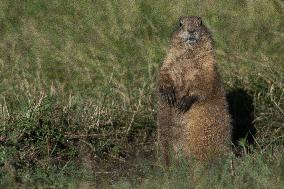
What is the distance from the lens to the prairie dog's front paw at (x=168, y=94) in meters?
6.72

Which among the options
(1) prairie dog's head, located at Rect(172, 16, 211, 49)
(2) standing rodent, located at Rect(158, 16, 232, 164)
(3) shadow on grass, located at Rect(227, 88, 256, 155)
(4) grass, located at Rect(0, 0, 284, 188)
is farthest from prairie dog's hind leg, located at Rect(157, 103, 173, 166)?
(3) shadow on grass, located at Rect(227, 88, 256, 155)

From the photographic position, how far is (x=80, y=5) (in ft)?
31.1

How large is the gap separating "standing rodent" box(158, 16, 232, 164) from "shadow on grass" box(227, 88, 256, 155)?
105cm

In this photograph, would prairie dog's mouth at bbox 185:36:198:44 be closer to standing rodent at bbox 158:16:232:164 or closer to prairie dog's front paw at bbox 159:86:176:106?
standing rodent at bbox 158:16:232:164

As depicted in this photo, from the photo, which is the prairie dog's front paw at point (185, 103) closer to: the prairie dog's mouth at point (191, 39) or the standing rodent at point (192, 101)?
the standing rodent at point (192, 101)

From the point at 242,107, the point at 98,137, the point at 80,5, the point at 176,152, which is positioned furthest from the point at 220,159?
the point at 80,5

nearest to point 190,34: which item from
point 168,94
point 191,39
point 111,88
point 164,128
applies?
point 191,39

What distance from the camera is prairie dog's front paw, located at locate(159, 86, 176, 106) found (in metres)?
6.72

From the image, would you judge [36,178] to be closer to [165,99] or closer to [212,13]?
[165,99]

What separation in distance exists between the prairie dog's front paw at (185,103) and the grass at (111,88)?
1.73 feet

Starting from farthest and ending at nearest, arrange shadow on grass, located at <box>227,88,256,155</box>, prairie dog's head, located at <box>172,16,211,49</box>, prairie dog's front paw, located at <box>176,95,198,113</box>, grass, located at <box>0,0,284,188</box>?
shadow on grass, located at <box>227,88,256,155</box> < prairie dog's head, located at <box>172,16,211,49</box> < prairie dog's front paw, located at <box>176,95,198,113</box> < grass, located at <box>0,0,284,188</box>

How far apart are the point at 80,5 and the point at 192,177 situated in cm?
425

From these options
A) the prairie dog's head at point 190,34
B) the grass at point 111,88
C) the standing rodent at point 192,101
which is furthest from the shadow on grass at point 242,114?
the prairie dog's head at point 190,34

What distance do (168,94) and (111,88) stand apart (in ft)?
4.74
